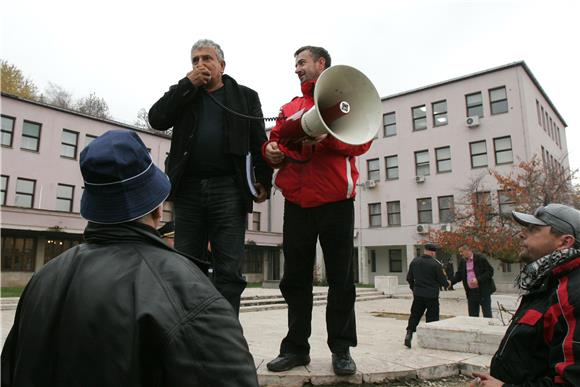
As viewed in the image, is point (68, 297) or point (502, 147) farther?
point (502, 147)

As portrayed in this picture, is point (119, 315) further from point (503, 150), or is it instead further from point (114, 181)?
point (503, 150)

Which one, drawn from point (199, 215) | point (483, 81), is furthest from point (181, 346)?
point (483, 81)

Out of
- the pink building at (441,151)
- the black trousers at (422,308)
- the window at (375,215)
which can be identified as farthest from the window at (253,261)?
the black trousers at (422,308)

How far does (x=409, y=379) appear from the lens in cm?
355

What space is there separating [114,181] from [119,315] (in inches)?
17.7

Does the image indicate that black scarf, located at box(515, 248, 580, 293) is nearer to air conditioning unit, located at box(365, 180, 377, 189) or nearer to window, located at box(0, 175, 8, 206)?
window, located at box(0, 175, 8, 206)

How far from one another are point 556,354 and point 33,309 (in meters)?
2.38

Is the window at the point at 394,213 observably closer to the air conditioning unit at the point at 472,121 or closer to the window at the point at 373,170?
the window at the point at 373,170

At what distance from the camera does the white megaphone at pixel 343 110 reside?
2924mm

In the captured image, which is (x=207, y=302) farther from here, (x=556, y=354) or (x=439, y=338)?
(x=439, y=338)

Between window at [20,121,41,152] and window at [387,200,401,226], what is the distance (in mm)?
23659

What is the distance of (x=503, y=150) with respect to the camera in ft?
92.4

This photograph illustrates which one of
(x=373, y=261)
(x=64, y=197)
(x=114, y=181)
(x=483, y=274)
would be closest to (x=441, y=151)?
(x=373, y=261)

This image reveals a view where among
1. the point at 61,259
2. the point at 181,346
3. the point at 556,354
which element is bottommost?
the point at 556,354
